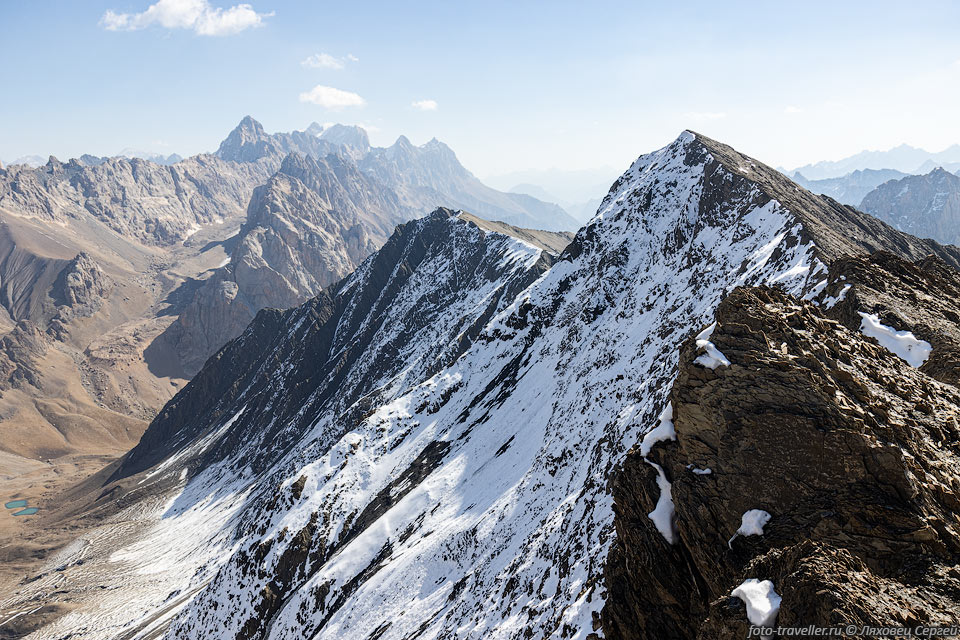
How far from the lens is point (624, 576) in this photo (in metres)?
16.9

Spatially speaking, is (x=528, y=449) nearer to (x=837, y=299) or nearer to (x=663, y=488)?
(x=837, y=299)

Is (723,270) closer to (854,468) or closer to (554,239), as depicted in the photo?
(854,468)

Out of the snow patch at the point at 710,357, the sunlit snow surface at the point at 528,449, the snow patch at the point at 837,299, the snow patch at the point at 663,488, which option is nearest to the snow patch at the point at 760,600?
the snow patch at the point at 663,488

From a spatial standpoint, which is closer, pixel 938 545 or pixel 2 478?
pixel 938 545

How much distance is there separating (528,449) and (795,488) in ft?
140

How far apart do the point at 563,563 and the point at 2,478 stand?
22675 centimetres

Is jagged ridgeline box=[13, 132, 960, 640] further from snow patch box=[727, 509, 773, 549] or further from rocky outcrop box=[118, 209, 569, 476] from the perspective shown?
rocky outcrop box=[118, 209, 569, 476]

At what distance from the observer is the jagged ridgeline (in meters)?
16.7

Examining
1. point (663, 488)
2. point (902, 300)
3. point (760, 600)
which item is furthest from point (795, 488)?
point (902, 300)

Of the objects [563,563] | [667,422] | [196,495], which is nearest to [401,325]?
[196,495]

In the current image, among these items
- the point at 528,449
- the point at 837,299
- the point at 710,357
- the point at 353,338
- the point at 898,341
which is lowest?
the point at 528,449

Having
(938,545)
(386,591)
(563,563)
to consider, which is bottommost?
(386,591)

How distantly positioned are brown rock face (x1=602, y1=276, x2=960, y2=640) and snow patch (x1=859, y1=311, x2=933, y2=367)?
22.2 ft

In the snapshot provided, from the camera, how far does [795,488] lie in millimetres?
13477
